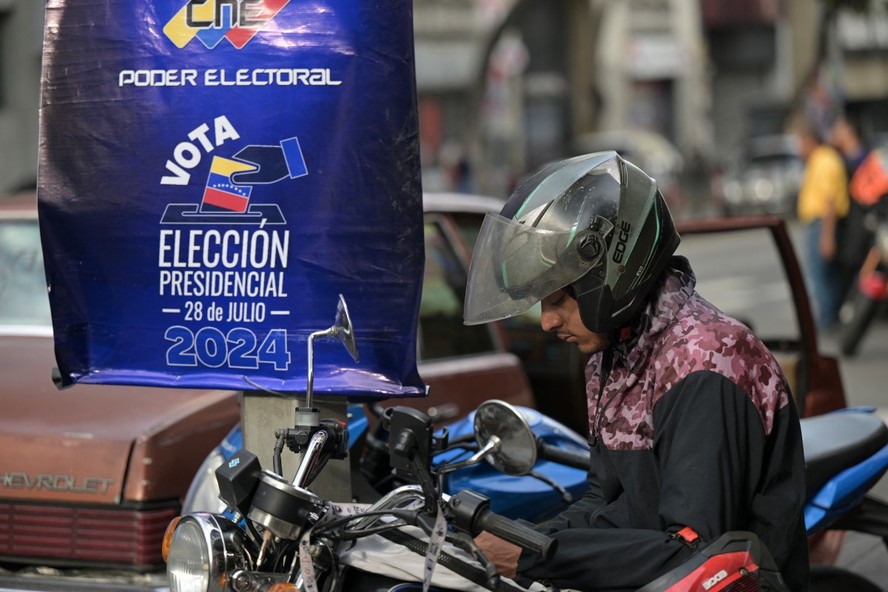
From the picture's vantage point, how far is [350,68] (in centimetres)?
330

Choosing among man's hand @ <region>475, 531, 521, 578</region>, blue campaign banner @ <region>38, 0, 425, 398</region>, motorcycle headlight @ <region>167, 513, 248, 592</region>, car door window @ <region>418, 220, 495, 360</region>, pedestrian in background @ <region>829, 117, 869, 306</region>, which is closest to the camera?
motorcycle headlight @ <region>167, 513, 248, 592</region>

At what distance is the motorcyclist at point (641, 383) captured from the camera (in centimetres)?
268

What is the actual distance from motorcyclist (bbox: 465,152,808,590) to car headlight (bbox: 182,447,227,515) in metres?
1.49

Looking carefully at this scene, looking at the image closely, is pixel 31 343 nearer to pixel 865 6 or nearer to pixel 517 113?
pixel 865 6

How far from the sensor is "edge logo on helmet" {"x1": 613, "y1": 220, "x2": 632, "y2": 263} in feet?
9.44

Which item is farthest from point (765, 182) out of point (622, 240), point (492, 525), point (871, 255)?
point (492, 525)

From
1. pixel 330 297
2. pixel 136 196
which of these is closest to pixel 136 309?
pixel 136 196

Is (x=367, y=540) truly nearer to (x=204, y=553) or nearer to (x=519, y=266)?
(x=204, y=553)

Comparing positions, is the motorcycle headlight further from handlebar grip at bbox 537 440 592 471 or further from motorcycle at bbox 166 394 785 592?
handlebar grip at bbox 537 440 592 471

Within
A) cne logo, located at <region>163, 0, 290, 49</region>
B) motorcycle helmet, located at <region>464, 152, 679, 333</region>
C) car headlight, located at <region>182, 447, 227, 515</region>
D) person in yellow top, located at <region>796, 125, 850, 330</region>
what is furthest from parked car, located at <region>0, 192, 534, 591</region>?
person in yellow top, located at <region>796, 125, 850, 330</region>

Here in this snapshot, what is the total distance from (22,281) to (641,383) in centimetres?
355

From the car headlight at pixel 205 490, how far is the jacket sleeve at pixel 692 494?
5.60 ft

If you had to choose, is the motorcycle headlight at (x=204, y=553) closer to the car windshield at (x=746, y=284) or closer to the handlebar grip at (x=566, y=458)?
the handlebar grip at (x=566, y=458)

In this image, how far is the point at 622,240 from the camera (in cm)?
289
